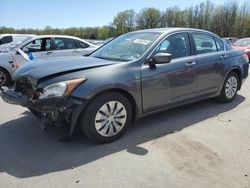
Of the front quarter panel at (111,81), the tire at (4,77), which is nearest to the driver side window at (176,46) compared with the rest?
the front quarter panel at (111,81)

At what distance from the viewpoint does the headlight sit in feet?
11.9

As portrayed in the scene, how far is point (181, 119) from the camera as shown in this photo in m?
5.04

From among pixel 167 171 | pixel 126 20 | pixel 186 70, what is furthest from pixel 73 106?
pixel 126 20

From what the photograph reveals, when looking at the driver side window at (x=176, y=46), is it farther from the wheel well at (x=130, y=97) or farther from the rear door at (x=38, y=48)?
the rear door at (x=38, y=48)

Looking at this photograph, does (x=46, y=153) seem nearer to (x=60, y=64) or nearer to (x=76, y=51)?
(x=60, y=64)

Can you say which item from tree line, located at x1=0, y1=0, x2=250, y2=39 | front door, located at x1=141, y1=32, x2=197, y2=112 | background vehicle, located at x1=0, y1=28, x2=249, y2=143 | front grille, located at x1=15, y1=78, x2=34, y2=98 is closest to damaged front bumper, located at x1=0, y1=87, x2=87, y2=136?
background vehicle, located at x1=0, y1=28, x2=249, y2=143

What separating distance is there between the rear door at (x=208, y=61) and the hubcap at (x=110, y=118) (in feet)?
5.86

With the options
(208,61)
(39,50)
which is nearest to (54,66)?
(208,61)

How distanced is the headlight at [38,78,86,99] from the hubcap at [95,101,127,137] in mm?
486

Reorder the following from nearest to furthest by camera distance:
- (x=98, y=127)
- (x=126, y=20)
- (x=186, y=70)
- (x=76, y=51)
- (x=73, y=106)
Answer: (x=73, y=106)
(x=98, y=127)
(x=186, y=70)
(x=76, y=51)
(x=126, y=20)

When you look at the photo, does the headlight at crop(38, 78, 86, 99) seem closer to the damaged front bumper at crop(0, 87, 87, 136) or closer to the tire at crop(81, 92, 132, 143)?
the damaged front bumper at crop(0, 87, 87, 136)

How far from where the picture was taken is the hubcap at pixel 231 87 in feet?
19.5

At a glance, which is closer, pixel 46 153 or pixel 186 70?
pixel 46 153

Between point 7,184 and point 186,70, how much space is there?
3197 mm
